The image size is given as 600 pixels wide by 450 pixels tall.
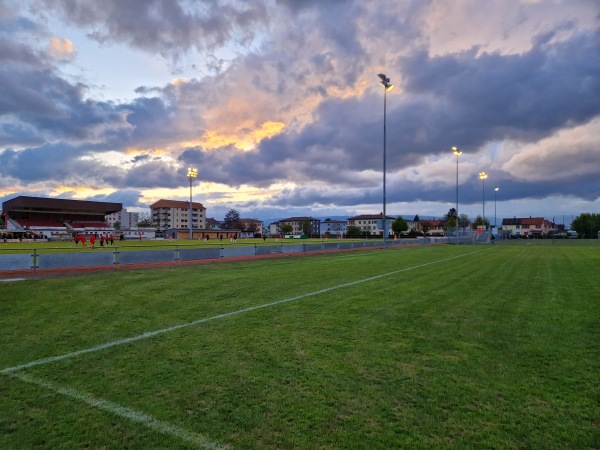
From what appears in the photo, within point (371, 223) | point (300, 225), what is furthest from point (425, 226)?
point (300, 225)

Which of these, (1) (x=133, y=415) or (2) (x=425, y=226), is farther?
(2) (x=425, y=226)

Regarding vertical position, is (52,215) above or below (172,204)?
below

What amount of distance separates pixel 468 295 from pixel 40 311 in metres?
10.2

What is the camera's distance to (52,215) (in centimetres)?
10894

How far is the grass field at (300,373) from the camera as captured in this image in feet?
10.5

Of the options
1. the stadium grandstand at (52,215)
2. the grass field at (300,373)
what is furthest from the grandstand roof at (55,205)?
the grass field at (300,373)

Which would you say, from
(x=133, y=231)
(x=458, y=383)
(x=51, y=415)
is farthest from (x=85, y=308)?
(x=133, y=231)

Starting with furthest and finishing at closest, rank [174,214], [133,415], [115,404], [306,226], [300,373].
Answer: [306,226]
[174,214]
[300,373]
[115,404]
[133,415]

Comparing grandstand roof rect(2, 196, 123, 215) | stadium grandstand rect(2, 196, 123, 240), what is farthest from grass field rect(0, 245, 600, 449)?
grandstand roof rect(2, 196, 123, 215)

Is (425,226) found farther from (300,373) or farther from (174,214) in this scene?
(300,373)

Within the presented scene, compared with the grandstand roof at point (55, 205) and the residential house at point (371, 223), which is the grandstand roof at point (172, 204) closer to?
the grandstand roof at point (55, 205)

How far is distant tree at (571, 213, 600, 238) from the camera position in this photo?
101312 mm

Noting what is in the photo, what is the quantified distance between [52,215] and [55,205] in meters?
5.10

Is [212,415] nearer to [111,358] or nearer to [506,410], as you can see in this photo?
[111,358]
